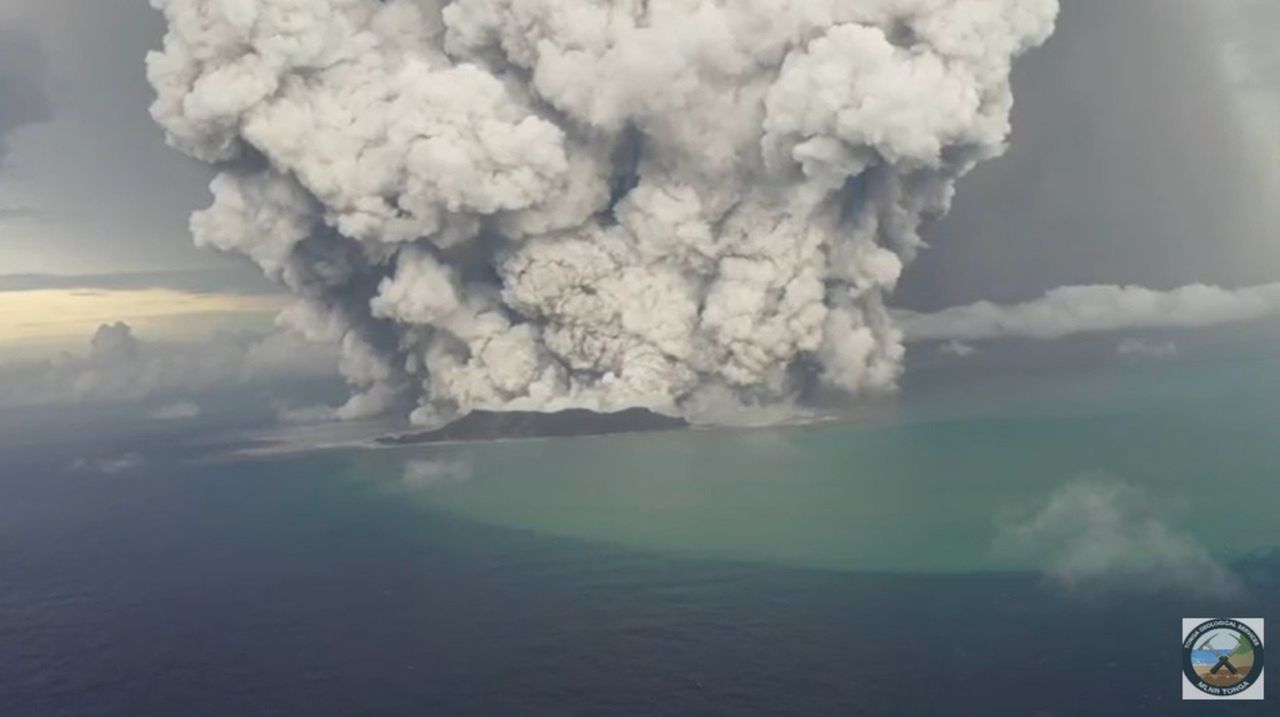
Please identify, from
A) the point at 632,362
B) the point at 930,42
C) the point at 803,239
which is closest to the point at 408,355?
the point at 632,362

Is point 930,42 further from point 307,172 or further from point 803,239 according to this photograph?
point 307,172
